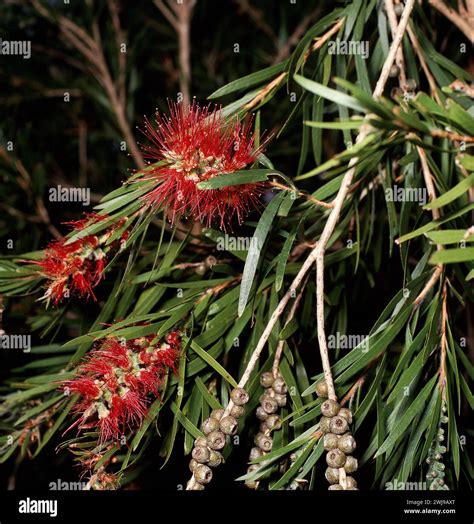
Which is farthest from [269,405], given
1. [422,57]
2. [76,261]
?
[422,57]

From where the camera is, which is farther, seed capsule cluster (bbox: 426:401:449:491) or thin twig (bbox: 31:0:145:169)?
thin twig (bbox: 31:0:145:169)

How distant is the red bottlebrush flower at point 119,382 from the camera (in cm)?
51

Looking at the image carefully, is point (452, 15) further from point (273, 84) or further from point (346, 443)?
point (346, 443)

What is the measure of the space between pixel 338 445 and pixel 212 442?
9 centimetres

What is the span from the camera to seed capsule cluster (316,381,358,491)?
1.44 feet

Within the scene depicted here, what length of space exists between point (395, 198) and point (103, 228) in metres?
0.33

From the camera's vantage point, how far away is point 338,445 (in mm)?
442

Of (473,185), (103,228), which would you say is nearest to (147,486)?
(103,228)

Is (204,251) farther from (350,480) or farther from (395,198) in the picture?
(350,480)

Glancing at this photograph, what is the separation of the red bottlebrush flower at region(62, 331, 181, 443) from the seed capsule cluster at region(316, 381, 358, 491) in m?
0.15

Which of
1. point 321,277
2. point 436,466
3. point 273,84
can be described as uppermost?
point 273,84

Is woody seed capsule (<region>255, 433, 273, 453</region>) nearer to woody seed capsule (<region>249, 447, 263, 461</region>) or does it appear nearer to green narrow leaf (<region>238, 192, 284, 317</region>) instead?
woody seed capsule (<region>249, 447, 263, 461</region>)

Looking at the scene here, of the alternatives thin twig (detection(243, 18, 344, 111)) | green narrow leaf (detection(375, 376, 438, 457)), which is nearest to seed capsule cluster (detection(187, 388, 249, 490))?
green narrow leaf (detection(375, 376, 438, 457))

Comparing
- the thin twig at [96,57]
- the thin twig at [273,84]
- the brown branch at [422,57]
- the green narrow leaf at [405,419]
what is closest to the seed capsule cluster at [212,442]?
the green narrow leaf at [405,419]
